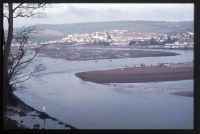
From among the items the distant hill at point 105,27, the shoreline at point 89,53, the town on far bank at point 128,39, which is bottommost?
the shoreline at point 89,53

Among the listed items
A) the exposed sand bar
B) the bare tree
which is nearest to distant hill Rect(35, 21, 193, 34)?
the bare tree

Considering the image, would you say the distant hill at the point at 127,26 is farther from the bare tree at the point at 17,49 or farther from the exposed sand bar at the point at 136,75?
the exposed sand bar at the point at 136,75

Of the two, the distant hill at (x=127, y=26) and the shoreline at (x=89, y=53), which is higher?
the distant hill at (x=127, y=26)

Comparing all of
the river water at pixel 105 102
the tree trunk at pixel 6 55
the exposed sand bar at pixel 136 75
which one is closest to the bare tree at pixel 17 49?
the tree trunk at pixel 6 55

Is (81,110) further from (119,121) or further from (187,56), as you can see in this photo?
(187,56)

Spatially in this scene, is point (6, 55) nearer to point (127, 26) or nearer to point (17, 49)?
point (17, 49)

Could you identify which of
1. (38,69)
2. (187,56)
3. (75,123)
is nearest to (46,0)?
(38,69)
